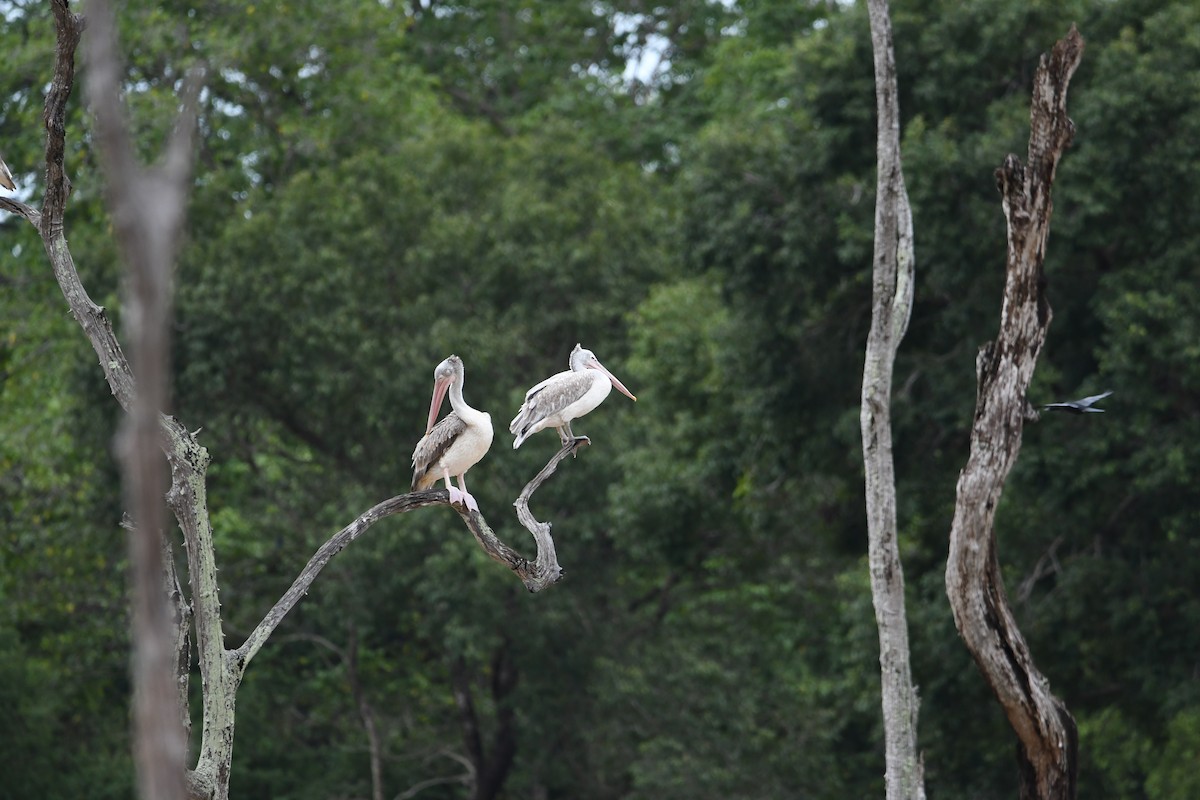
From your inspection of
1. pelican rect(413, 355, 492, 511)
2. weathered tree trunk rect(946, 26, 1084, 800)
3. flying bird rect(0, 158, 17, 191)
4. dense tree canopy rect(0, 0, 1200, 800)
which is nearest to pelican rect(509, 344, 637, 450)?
pelican rect(413, 355, 492, 511)

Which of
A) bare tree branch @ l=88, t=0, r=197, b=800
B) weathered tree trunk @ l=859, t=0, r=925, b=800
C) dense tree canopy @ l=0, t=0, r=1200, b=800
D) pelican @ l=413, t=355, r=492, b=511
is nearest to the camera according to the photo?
bare tree branch @ l=88, t=0, r=197, b=800

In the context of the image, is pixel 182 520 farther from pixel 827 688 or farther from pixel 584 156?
pixel 584 156

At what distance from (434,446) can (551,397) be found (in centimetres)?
79

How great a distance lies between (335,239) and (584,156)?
12.8ft

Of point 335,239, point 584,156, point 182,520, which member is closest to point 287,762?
point 335,239

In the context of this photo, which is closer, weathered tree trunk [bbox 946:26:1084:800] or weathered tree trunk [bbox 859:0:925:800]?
weathered tree trunk [bbox 946:26:1084:800]

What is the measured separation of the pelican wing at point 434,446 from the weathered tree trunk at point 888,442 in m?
4.64

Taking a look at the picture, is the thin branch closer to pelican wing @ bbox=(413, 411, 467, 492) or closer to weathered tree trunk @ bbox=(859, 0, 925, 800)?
weathered tree trunk @ bbox=(859, 0, 925, 800)

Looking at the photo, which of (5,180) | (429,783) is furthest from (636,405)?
(5,180)

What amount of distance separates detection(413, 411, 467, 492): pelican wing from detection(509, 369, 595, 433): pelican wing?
0.54 m

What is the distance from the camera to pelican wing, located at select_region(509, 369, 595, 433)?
853 centimetres

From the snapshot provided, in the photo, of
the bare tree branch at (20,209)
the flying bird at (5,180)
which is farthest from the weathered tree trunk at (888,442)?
the bare tree branch at (20,209)

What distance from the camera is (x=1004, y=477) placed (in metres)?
10.1

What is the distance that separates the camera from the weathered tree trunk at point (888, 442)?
461 inches
